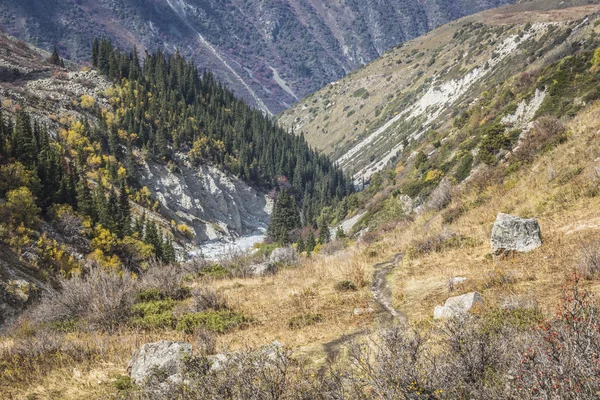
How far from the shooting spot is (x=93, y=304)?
36.1 ft

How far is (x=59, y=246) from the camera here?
35.1 m

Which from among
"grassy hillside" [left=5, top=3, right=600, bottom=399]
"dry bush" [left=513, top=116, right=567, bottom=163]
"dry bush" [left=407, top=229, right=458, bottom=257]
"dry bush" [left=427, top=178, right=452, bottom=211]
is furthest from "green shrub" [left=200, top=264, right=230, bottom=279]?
"dry bush" [left=513, top=116, right=567, bottom=163]

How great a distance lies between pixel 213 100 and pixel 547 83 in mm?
119425

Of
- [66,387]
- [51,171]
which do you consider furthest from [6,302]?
[51,171]

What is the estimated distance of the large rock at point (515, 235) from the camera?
37.9ft

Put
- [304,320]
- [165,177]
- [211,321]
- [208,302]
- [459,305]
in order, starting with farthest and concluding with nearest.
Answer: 1. [165,177]
2. [208,302]
3. [211,321]
4. [304,320]
5. [459,305]

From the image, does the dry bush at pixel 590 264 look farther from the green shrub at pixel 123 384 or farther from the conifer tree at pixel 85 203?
the conifer tree at pixel 85 203

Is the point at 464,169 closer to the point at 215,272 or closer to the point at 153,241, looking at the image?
the point at 215,272

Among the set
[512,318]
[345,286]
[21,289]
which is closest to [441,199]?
[345,286]

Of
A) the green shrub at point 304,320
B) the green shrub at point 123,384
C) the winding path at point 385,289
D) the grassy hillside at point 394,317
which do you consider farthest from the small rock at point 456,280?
the green shrub at point 123,384

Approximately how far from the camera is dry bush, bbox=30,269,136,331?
10.9 m

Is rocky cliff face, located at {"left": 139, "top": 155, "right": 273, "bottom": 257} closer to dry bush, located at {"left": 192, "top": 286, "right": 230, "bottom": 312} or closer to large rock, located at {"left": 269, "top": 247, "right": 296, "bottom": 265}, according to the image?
large rock, located at {"left": 269, "top": 247, "right": 296, "bottom": 265}

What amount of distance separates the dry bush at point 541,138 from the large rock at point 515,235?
11.3 meters

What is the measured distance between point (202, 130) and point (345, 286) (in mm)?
106424
